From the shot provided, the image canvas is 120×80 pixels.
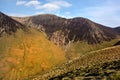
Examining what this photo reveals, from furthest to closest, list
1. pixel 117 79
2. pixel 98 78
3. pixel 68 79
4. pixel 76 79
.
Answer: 1. pixel 68 79
2. pixel 76 79
3. pixel 98 78
4. pixel 117 79

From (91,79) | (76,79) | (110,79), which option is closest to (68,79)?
(76,79)

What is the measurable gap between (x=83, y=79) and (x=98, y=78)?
192 centimetres

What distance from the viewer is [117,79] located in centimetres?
2127

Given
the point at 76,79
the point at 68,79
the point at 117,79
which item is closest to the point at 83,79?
the point at 76,79

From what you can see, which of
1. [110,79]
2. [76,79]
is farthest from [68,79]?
[110,79]

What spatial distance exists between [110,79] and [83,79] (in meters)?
4.69

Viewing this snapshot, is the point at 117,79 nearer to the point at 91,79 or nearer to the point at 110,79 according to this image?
the point at 110,79

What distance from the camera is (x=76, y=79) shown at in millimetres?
27625

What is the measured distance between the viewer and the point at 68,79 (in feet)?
97.3

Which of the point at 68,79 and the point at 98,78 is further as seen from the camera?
the point at 68,79

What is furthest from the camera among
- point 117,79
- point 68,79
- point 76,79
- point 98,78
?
point 68,79

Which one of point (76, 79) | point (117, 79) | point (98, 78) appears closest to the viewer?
point (117, 79)

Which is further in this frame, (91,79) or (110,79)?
(91,79)

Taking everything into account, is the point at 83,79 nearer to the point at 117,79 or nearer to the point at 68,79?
the point at 68,79
